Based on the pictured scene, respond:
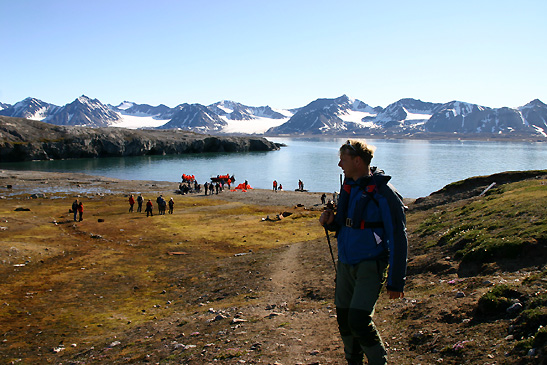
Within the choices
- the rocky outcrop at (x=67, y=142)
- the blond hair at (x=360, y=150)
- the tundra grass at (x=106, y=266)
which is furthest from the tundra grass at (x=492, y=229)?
the rocky outcrop at (x=67, y=142)

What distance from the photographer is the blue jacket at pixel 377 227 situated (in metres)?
5.80

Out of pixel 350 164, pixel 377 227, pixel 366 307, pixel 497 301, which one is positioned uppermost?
pixel 350 164

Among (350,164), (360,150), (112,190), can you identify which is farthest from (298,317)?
(112,190)

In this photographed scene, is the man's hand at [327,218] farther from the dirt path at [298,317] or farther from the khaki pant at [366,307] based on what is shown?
the dirt path at [298,317]

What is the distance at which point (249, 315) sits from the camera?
12.2m

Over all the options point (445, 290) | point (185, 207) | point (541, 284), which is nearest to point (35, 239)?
point (185, 207)

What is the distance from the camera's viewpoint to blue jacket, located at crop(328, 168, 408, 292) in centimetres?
580

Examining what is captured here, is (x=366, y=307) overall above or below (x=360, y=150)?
below

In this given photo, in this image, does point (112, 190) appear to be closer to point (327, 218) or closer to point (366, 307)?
point (327, 218)

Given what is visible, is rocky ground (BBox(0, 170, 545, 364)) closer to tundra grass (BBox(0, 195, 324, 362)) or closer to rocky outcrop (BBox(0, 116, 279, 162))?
tundra grass (BBox(0, 195, 324, 362))

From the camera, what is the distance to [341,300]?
6270mm

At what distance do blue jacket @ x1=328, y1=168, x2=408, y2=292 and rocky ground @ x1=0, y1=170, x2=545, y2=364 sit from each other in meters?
2.66

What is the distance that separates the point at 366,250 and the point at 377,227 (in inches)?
15.0

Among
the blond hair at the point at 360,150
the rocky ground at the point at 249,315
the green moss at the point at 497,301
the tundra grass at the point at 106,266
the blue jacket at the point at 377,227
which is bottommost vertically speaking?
the tundra grass at the point at 106,266
